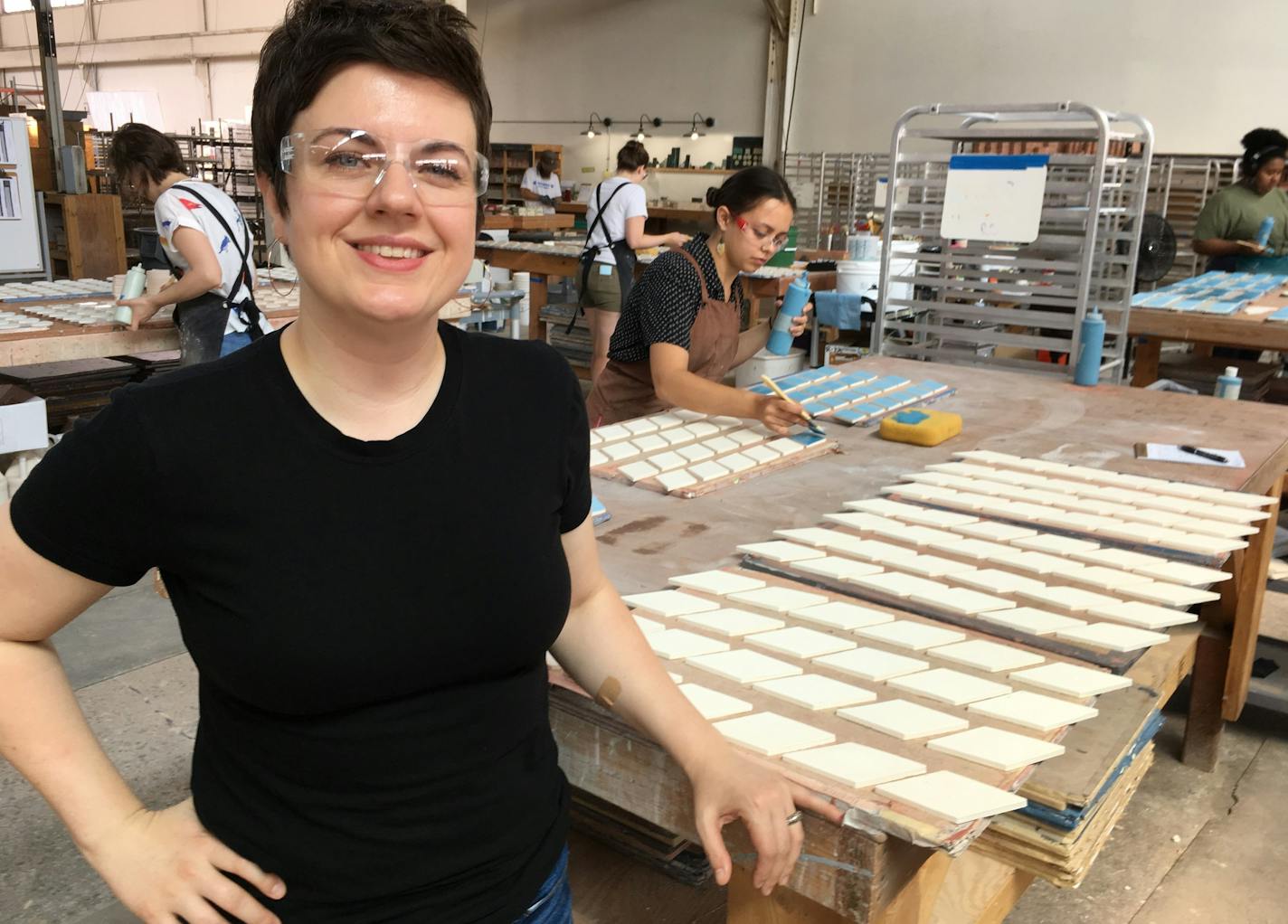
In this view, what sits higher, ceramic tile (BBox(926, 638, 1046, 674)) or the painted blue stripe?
the painted blue stripe

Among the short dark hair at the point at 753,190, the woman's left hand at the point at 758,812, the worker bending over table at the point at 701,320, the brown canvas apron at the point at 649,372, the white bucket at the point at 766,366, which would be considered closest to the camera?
the woman's left hand at the point at 758,812

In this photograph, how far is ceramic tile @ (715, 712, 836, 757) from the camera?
1.16 metres

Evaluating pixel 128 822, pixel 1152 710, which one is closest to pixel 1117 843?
pixel 1152 710

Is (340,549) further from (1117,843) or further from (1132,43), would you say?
(1132,43)

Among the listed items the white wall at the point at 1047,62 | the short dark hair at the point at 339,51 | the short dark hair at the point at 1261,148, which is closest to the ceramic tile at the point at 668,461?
the short dark hair at the point at 339,51

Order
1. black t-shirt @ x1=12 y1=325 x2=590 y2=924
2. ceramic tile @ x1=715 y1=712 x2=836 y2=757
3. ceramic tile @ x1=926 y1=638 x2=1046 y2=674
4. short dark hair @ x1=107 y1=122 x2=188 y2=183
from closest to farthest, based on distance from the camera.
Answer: black t-shirt @ x1=12 y1=325 x2=590 y2=924, ceramic tile @ x1=715 y1=712 x2=836 y2=757, ceramic tile @ x1=926 y1=638 x2=1046 y2=674, short dark hair @ x1=107 y1=122 x2=188 y2=183

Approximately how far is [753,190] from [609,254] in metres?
3.86

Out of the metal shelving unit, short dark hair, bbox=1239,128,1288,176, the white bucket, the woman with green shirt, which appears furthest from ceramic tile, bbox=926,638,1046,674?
the woman with green shirt

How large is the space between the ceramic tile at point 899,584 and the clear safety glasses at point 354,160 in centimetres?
104

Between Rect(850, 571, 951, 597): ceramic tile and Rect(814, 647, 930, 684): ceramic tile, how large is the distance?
9.1 inches

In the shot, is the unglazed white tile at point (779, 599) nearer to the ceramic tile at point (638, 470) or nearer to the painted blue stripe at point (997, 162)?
the ceramic tile at point (638, 470)

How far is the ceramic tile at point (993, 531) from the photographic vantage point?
6.36 ft

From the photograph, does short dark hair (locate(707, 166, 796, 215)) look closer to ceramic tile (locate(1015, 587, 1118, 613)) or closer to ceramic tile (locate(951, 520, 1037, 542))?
ceramic tile (locate(951, 520, 1037, 542))

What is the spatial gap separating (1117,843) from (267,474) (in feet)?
8.09
